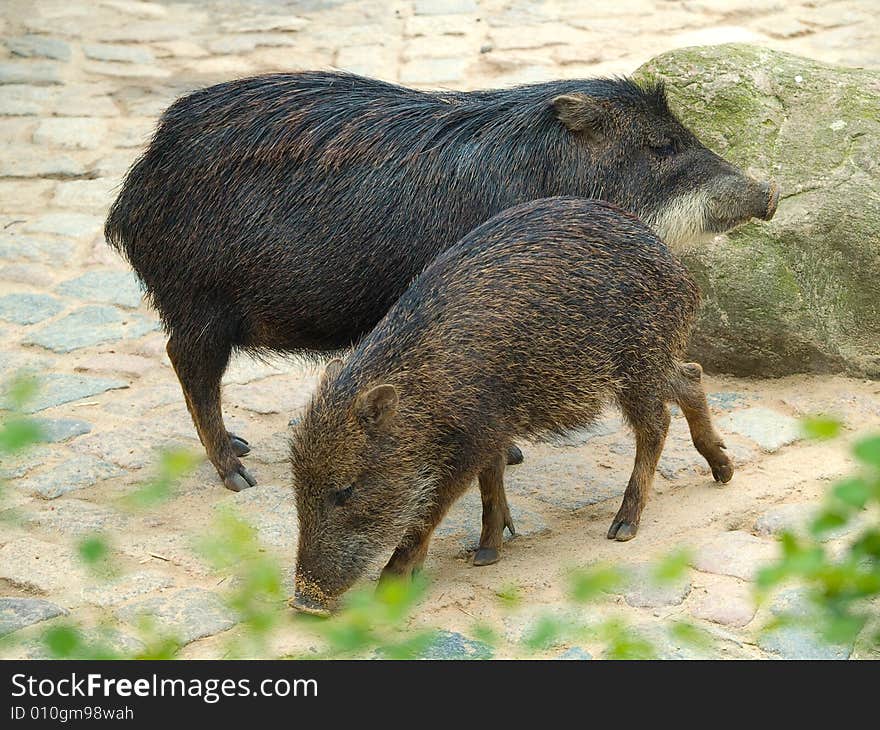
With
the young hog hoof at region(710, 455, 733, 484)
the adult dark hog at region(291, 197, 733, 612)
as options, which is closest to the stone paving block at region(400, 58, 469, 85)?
the adult dark hog at region(291, 197, 733, 612)

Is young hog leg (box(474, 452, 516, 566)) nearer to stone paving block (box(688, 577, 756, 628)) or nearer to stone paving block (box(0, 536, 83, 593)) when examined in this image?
stone paving block (box(688, 577, 756, 628))

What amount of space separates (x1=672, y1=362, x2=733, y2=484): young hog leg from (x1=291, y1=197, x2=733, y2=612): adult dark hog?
12 cm

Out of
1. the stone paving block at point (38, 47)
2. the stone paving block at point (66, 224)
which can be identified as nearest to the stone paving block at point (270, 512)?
the stone paving block at point (66, 224)

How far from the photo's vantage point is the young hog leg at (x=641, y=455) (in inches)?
176

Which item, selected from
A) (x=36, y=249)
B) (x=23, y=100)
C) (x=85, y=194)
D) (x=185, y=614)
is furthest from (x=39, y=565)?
(x=23, y=100)

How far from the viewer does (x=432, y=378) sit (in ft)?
13.4

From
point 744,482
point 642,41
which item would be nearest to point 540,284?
point 744,482

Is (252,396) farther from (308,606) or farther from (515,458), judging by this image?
(308,606)

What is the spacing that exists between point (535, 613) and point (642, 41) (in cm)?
651

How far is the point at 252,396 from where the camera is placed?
577 centimetres

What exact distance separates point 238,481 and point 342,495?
3.53ft

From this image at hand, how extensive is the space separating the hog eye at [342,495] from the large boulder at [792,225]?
2.02 m

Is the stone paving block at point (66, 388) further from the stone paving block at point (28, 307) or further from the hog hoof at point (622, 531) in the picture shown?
the hog hoof at point (622, 531)

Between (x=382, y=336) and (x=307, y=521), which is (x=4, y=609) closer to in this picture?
(x=307, y=521)
